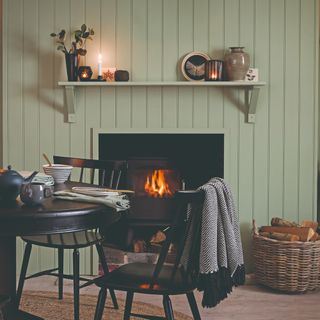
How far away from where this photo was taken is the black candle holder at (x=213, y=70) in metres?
4.04

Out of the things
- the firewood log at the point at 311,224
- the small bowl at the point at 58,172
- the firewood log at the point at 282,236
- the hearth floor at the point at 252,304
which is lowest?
the hearth floor at the point at 252,304

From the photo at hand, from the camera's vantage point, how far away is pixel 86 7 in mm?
4168

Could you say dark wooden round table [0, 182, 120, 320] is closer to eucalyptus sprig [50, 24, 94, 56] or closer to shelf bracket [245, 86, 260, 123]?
eucalyptus sprig [50, 24, 94, 56]

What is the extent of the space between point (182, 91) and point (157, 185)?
699mm

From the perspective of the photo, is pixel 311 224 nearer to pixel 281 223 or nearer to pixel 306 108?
pixel 281 223

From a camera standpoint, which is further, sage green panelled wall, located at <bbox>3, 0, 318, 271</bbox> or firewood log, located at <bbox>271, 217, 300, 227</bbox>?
sage green panelled wall, located at <bbox>3, 0, 318, 271</bbox>

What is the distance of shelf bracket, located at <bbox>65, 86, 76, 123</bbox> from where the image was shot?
4082 mm

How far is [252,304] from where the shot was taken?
3705 millimetres

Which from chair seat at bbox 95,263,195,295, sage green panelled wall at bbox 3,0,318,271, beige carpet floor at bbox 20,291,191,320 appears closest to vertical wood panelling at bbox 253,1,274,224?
sage green panelled wall at bbox 3,0,318,271

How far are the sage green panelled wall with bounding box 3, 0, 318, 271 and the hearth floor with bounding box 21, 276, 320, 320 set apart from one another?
0.32 metres

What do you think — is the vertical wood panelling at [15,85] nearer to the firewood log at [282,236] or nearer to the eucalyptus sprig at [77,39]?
the eucalyptus sprig at [77,39]

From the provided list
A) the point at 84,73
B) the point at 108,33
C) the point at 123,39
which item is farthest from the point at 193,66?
the point at 84,73

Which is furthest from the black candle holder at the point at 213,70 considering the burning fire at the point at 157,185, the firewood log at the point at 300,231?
the firewood log at the point at 300,231

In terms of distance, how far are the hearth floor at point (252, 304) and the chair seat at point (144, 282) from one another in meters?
1.05
